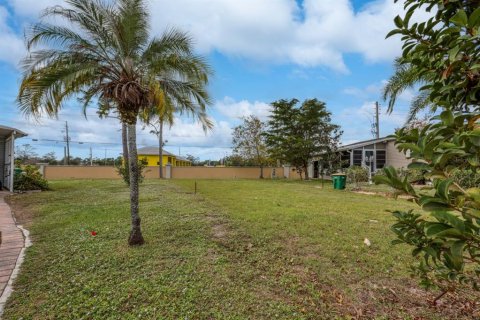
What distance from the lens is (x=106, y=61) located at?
5.23 metres

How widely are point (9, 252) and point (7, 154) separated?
12.4 m

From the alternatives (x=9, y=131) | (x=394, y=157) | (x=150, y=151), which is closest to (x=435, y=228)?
(x=9, y=131)

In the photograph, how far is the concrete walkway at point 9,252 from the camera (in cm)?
340

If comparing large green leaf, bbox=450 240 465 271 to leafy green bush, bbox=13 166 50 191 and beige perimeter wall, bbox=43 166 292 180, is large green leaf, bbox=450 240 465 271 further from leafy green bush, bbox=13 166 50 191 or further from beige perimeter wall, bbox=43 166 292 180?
beige perimeter wall, bbox=43 166 292 180

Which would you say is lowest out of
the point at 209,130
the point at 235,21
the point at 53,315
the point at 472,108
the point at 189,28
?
the point at 53,315

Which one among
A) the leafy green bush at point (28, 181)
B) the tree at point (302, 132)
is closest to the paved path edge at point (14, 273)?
the leafy green bush at point (28, 181)

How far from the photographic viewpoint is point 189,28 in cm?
566

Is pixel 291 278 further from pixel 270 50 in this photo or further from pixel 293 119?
pixel 293 119

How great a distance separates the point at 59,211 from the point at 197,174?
66.9 feet

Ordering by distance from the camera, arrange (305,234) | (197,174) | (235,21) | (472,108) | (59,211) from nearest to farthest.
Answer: (472,108) < (305,234) < (59,211) < (235,21) < (197,174)

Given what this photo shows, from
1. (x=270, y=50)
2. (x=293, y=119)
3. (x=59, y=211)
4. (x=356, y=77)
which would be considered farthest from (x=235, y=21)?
(x=293, y=119)

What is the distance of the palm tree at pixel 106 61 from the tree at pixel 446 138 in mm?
4180

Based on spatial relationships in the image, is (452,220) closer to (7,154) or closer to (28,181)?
(28,181)

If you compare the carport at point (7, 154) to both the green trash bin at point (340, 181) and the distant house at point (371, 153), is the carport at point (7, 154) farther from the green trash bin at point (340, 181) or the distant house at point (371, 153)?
the distant house at point (371, 153)
